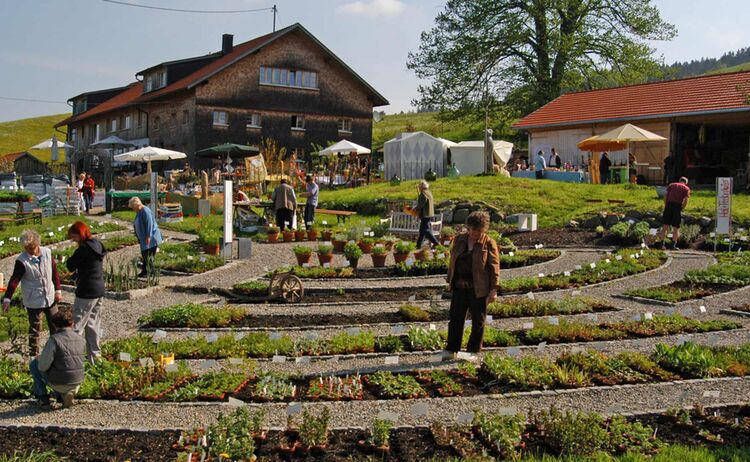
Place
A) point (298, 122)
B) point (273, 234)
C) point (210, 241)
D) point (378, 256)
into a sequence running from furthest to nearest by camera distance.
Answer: point (298, 122) < point (273, 234) < point (210, 241) < point (378, 256)

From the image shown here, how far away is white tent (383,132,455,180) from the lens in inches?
1464

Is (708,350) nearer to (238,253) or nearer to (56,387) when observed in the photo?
(56,387)

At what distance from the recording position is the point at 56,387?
758 centimetres

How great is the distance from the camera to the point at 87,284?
9.37 meters

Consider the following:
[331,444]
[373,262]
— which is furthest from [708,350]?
[373,262]

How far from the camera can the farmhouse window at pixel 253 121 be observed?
149ft

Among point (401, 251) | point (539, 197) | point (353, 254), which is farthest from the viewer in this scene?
point (539, 197)

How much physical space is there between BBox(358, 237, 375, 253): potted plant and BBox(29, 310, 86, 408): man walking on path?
36.7 feet

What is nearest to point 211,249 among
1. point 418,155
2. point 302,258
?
point 302,258

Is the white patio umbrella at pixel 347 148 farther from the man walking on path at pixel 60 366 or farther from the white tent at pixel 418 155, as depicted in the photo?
the man walking on path at pixel 60 366

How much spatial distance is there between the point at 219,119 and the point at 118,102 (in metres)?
13.9

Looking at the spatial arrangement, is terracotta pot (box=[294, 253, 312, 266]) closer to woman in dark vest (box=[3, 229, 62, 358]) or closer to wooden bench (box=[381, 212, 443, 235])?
wooden bench (box=[381, 212, 443, 235])

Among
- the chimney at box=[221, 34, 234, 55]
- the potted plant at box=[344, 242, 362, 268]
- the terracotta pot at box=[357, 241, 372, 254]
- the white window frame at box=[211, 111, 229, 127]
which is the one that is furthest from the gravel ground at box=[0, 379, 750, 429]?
the chimney at box=[221, 34, 234, 55]

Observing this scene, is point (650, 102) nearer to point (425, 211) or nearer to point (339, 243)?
point (425, 211)
